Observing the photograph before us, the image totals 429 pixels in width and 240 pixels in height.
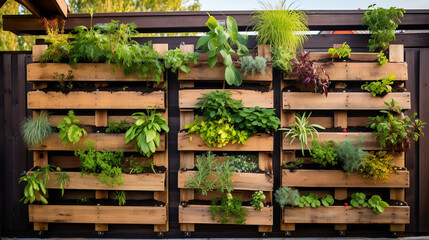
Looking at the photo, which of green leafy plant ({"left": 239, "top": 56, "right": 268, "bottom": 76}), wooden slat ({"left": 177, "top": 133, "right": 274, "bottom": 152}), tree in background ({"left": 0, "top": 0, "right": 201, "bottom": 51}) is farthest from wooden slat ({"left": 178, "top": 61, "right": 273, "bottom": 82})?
tree in background ({"left": 0, "top": 0, "right": 201, "bottom": 51})

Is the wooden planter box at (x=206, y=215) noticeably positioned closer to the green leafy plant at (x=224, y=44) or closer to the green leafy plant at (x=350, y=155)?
the green leafy plant at (x=350, y=155)

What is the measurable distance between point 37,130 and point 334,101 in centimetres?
429

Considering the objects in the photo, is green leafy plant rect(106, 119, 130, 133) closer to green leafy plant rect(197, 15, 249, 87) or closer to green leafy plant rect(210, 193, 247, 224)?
green leafy plant rect(197, 15, 249, 87)

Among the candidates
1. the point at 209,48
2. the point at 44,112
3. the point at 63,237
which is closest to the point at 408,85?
the point at 209,48

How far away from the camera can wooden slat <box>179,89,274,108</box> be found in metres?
4.04

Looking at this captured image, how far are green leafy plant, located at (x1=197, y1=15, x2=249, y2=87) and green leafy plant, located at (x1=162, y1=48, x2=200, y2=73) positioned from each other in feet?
0.61

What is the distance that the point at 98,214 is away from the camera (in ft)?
13.4

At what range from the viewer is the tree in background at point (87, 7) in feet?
21.3

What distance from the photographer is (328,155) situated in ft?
12.8

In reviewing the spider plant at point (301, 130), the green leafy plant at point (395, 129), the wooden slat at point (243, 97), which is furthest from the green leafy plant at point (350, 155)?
the wooden slat at point (243, 97)

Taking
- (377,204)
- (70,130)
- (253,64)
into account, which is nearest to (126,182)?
(70,130)

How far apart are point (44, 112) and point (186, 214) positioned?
2598 mm

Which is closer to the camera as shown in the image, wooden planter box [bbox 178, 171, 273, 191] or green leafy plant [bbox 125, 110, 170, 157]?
green leafy plant [bbox 125, 110, 170, 157]

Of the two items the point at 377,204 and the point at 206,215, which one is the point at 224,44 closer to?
the point at 206,215
